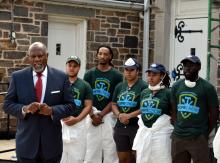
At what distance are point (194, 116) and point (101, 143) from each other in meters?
1.76

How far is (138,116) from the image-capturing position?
6605 millimetres

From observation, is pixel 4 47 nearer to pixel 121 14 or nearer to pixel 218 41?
pixel 121 14

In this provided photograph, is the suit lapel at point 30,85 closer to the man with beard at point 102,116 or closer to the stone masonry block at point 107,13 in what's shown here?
the man with beard at point 102,116

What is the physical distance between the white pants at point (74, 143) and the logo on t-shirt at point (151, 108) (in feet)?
3.31

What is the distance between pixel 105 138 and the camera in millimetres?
7184

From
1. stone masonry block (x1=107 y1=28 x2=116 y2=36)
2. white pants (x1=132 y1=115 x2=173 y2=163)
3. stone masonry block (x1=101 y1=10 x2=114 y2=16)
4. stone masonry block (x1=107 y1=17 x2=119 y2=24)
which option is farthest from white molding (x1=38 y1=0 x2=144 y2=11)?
white pants (x1=132 y1=115 x2=173 y2=163)

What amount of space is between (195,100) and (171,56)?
550cm

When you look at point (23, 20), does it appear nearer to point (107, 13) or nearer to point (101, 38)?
point (101, 38)

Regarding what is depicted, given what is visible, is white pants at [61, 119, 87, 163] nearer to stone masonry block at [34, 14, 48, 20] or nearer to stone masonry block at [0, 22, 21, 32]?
stone masonry block at [0, 22, 21, 32]

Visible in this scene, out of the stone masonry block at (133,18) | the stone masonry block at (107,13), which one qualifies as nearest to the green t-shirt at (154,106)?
the stone masonry block at (107,13)

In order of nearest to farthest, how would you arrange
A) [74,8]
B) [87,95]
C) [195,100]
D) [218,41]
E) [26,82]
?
[26,82] < [195,100] < [87,95] < [218,41] < [74,8]

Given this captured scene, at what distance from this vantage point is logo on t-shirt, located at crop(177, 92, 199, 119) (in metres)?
5.89

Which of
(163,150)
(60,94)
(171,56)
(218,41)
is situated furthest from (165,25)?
(60,94)

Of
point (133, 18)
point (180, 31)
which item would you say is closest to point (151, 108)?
point (180, 31)
